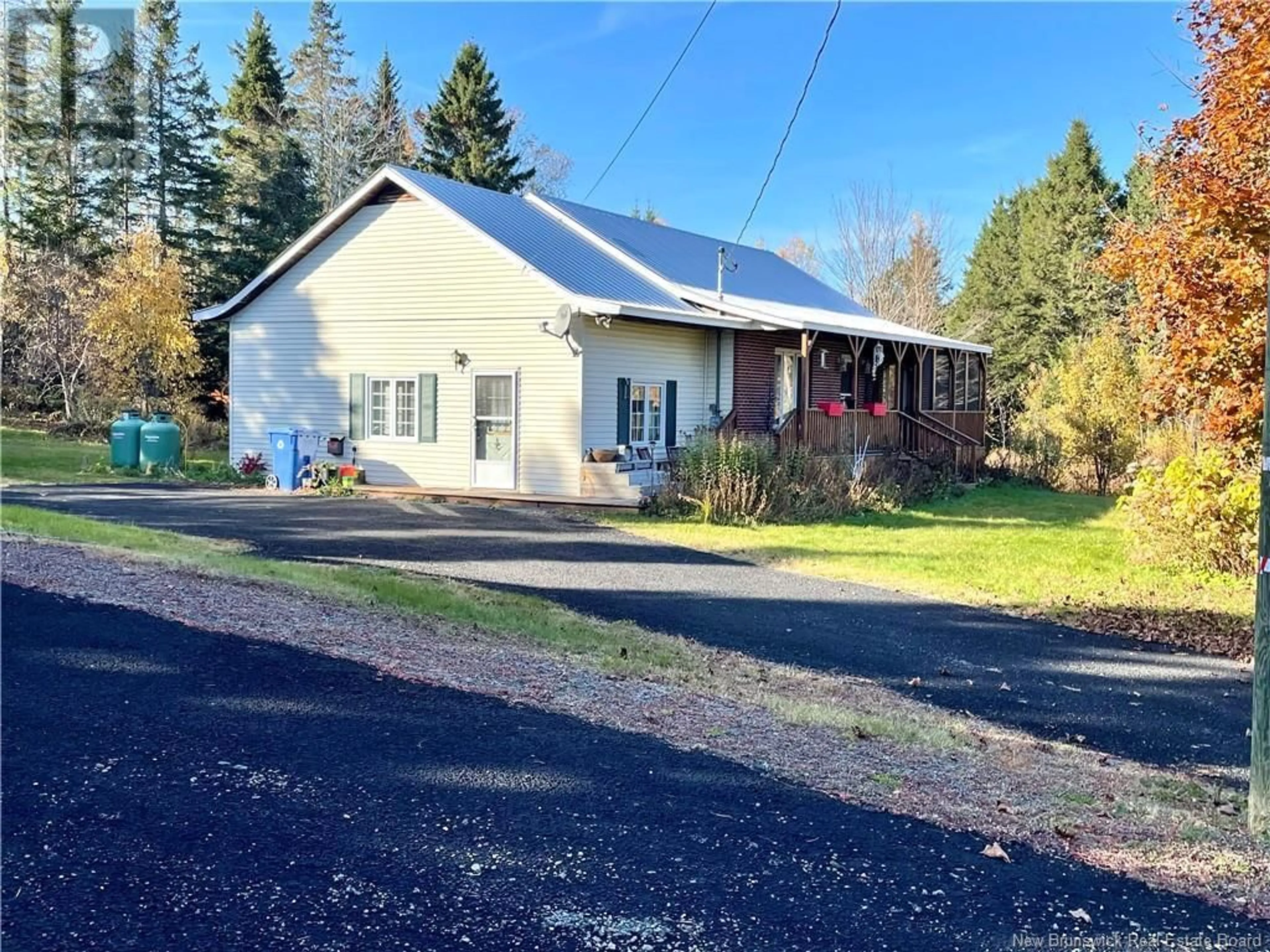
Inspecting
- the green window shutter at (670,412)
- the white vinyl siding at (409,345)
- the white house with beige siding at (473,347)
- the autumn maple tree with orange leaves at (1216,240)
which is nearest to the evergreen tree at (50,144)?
the white vinyl siding at (409,345)

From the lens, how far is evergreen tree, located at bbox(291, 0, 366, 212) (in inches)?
1489

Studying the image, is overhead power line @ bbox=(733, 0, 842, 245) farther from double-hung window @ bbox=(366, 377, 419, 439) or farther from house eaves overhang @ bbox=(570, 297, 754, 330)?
double-hung window @ bbox=(366, 377, 419, 439)

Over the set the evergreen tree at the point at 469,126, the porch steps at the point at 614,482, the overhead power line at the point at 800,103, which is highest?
the evergreen tree at the point at 469,126

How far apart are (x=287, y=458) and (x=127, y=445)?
4328 millimetres

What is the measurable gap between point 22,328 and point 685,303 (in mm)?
21989

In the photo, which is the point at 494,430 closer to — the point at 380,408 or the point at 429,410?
the point at 429,410

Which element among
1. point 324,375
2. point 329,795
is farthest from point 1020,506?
point 329,795

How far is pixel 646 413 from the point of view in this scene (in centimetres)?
1914

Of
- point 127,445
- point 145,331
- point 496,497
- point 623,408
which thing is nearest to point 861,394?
point 623,408

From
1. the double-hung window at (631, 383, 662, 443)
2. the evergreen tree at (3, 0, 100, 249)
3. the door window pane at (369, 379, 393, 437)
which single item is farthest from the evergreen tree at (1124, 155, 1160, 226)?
the evergreen tree at (3, 0, 100, 249)

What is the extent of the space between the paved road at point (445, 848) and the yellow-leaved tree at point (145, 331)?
26.4 m

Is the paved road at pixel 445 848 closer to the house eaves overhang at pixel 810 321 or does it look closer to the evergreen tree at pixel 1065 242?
the house eaves overhang at pixel 810 321

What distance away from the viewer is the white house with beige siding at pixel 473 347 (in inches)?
691

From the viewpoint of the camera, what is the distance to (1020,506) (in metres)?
20.3
